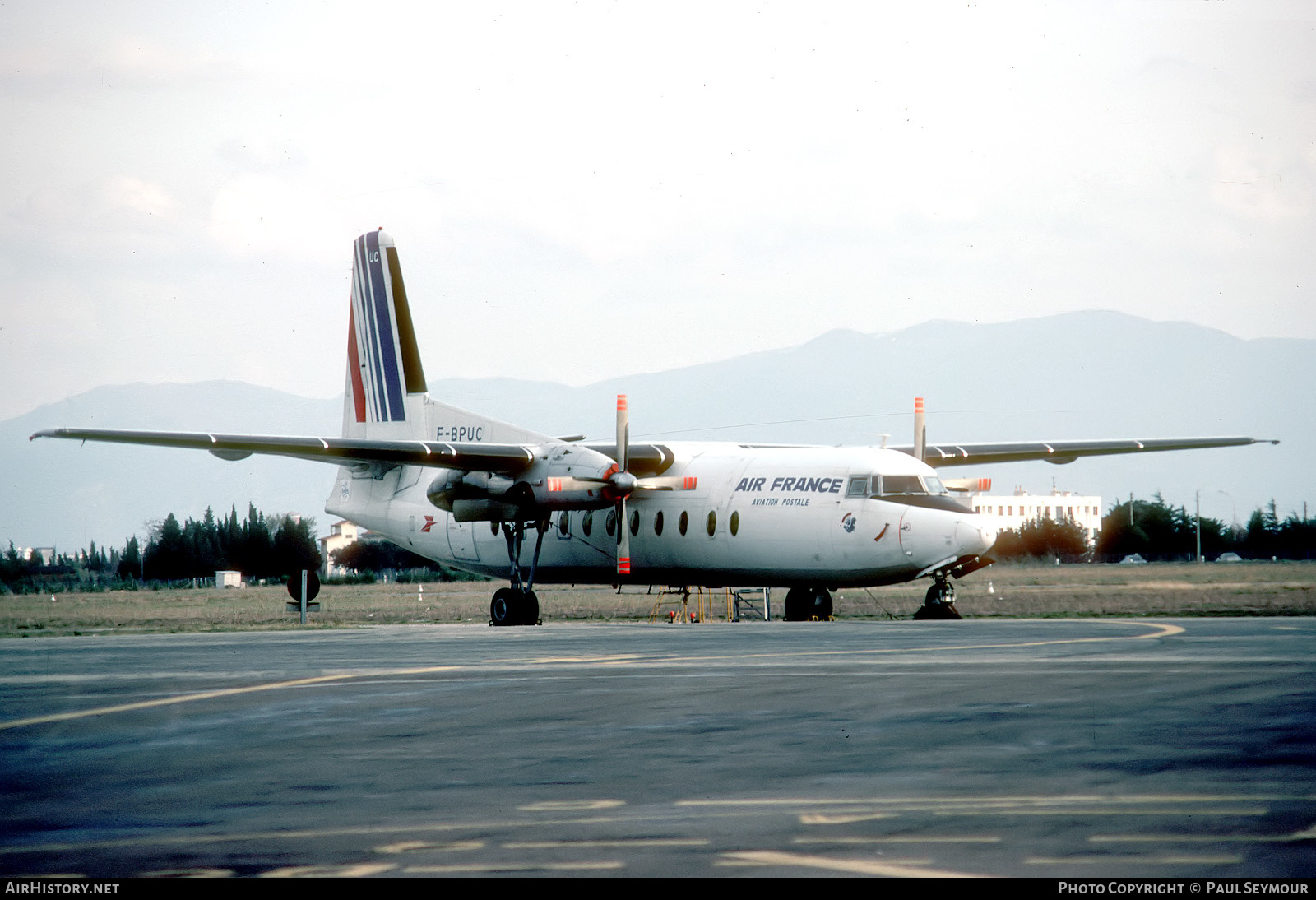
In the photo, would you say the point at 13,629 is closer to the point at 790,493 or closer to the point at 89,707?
the point at 790,493

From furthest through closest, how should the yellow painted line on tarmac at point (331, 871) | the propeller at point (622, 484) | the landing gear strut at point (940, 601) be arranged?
1. the propeller at point (622, 484)
2. the landing gear strut at point (940, 601)
3. the yellow painted line on tarmac at point (331, 871)

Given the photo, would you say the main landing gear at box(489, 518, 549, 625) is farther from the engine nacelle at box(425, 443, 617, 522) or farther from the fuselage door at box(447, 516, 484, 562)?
the fuselage door at box(447, 516, 484, 562)

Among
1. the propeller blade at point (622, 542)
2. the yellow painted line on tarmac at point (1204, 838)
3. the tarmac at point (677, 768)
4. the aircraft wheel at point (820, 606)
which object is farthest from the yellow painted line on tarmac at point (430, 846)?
the aircraft wheel at point (820, 606)

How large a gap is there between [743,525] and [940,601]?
15.0ft

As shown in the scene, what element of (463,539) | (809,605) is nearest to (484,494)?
(463,539)

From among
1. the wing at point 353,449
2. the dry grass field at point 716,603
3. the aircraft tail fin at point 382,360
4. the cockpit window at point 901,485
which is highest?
the aircraft tail fin at point 382,360

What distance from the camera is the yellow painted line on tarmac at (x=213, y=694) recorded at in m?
11.5

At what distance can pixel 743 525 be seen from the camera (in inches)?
1235

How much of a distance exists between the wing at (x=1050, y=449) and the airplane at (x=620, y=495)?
69 millimetres

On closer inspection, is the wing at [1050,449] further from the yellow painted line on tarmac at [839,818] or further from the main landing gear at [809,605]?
the yellow painted line on tarmac at [839,818]

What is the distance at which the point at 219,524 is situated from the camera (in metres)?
74.4

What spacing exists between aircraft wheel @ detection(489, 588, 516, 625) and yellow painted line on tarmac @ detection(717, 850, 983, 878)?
2744 centimetres

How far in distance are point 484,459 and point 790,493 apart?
7.00 m

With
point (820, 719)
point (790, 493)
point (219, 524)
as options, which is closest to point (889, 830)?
point (820, 719)
